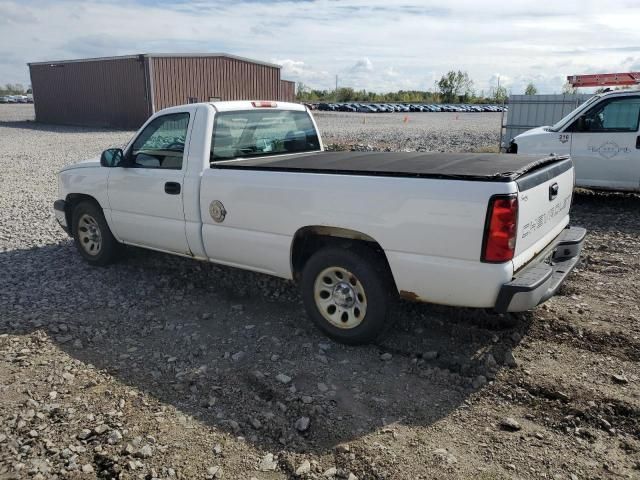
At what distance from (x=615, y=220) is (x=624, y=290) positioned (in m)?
3.39

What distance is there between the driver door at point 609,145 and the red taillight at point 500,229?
629cm

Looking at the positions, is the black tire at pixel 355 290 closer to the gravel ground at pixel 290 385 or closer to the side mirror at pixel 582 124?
the gravel ground at pixel 290 385

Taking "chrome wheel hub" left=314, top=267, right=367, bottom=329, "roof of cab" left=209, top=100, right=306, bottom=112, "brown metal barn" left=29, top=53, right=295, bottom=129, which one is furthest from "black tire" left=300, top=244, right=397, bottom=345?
"brown metal barn" left=29, top=53, right=295, bottom=129

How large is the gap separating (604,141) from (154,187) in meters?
7.11

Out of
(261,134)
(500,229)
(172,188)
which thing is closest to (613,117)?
(261,134)

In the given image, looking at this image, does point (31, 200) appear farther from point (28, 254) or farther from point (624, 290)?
point (624, 290)

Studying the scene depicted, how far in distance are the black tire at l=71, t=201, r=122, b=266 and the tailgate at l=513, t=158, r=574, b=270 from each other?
4.47 m

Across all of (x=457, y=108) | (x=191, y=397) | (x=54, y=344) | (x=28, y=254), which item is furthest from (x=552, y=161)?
(x=457, y=108)

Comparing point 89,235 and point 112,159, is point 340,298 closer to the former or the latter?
point 112,159

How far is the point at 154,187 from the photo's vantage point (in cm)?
540

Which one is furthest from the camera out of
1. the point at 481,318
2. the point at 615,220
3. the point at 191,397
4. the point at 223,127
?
the point at 615,220

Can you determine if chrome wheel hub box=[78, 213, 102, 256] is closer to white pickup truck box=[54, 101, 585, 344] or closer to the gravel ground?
white pickup truck box=[54, 101, 585, 344]

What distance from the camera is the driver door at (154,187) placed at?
5.22 metres

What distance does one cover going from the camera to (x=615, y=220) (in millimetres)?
8414
